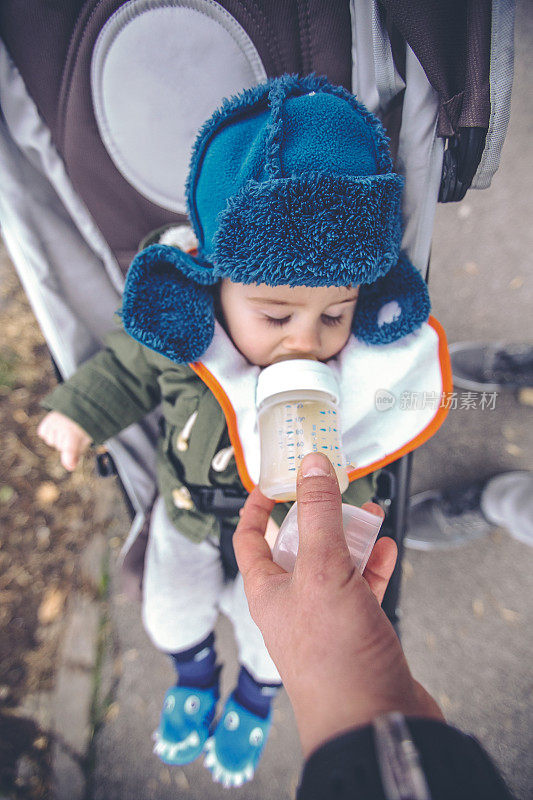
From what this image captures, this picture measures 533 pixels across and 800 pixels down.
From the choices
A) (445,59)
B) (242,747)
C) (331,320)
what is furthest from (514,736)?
(445,59)

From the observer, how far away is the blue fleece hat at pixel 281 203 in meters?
0.72

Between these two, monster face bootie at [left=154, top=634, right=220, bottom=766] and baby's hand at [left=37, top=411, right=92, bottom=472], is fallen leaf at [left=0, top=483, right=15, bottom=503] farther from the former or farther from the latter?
monster face bootie at [left=154, top=634, right=220, bottom=766]

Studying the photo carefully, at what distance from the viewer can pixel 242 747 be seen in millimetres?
1299

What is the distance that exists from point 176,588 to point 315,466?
0.83 meters

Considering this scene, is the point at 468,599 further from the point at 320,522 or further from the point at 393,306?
the point at 320,522

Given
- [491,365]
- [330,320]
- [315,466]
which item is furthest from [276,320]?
[491,365]

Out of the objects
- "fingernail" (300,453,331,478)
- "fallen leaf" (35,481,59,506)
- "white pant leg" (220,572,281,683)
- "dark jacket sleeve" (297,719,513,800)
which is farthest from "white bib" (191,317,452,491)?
"fallen leaf" (35,481,59,506)

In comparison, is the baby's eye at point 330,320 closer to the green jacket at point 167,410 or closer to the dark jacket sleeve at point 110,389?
the green jacket at point 167,410

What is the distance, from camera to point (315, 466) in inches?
25.6

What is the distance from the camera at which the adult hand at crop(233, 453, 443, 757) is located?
49 centimetres

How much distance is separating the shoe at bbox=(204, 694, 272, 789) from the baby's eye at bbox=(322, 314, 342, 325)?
1.20 m

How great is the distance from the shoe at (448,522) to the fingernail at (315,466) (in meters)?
1.17

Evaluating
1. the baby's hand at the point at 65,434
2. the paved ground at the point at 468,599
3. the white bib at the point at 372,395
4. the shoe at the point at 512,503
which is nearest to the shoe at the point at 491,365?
the paved ground at the point at 468,599

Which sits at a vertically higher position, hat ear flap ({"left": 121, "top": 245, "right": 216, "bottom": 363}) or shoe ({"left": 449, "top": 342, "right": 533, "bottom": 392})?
hat ear flap ({"left": 121, "top": 245, "right": 216, "bottom": 363})
